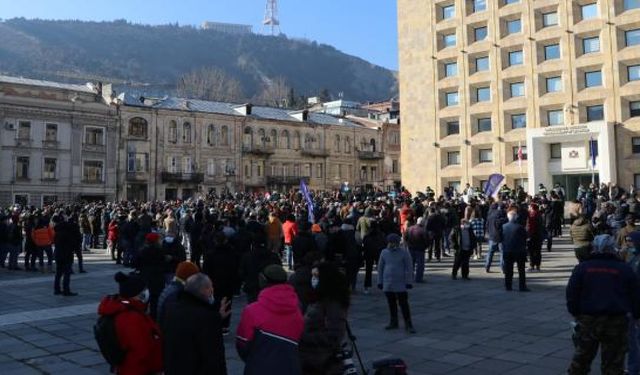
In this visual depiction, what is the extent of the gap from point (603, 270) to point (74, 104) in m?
52.2

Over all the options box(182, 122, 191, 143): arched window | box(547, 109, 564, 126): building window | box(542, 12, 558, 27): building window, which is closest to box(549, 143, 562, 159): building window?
box(547, 109, 564, 126): building window

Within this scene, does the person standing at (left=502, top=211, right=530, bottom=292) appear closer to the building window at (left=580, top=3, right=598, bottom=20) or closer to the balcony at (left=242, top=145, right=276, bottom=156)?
the building window at (left=580, top=3, right=598, bottom=20)

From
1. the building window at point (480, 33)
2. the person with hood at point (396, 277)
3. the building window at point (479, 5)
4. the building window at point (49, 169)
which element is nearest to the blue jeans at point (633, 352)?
the person with hood at point (396, 277)

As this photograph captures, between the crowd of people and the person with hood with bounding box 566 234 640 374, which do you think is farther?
the person with hood with bounding box 566 234 640 374

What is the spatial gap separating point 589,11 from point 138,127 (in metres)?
40.2

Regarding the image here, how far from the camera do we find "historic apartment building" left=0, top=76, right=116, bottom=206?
155 ft

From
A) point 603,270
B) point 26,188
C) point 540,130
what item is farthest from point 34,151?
point 603,270

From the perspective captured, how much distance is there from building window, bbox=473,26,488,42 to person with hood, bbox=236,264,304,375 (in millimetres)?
42023

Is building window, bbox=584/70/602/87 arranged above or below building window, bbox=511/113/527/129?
above

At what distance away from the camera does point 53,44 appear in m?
166

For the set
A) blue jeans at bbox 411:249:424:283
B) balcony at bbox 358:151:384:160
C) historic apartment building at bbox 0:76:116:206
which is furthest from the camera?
balcony at bbox 358:151:384:160

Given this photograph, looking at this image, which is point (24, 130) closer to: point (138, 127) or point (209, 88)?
point (138, 127)

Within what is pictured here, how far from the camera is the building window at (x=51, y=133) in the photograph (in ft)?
161

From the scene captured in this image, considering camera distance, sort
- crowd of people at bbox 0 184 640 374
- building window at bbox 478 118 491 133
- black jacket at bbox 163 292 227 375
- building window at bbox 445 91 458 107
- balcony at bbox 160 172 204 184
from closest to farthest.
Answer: black jacket at bbox 163 292 227 375
crowd of people at bbox 0 184 640 374
building window at bbox 478 118 491 133
building window at bbox 445 91 458 107
balcony at bbox 160 172 204 184
